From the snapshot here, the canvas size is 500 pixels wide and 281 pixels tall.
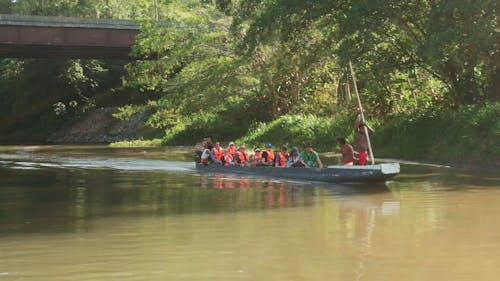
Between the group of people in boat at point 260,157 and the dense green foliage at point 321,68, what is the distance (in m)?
3.75

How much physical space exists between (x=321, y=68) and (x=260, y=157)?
Result: 1600 centimetres

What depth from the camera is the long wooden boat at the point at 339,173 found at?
61.1ft

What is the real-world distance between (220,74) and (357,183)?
20.5 meters

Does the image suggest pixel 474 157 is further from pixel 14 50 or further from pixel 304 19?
pixel 14 50

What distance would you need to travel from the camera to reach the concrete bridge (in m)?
44.6

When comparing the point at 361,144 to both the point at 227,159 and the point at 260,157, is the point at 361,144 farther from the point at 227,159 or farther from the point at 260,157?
the point at 227,159

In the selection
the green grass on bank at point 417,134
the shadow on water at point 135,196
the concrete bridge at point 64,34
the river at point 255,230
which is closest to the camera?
the river at point 255,230

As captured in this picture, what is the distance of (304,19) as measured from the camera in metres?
26.2

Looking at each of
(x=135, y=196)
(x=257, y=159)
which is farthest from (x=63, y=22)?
(x=135, y=196)

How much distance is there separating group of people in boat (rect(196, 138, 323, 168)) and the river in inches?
57.3

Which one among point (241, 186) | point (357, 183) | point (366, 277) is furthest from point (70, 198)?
point (366, 277)

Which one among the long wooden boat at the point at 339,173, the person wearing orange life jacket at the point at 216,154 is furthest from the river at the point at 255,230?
the person wearing orange life jacket at the point at 216,154

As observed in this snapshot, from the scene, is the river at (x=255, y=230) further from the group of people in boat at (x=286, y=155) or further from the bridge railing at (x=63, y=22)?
the bridge railing at (x=63, y=22)

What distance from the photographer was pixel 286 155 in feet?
74.5
